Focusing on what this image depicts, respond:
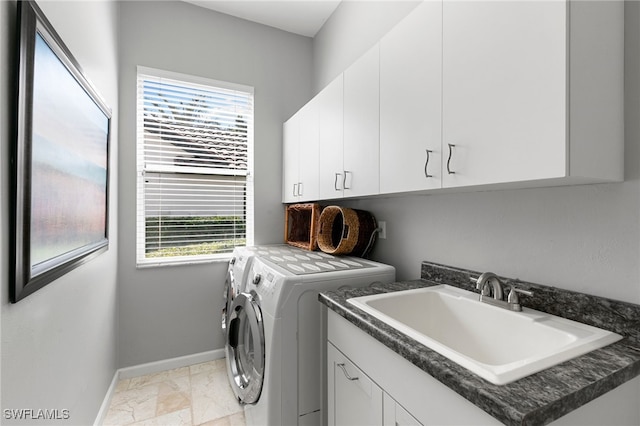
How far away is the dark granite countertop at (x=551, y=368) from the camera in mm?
594

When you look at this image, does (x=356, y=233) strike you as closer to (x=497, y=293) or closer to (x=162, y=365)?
(x=497, y=293)

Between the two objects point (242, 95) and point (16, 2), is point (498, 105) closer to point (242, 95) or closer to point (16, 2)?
point (16, 2)

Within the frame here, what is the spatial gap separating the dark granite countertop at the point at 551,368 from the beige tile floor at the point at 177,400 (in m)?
1.38

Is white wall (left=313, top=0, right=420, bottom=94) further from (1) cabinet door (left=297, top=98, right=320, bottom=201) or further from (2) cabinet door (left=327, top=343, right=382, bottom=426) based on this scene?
(2) cabinet door (left=327, top=343, right=382, bottom=426)

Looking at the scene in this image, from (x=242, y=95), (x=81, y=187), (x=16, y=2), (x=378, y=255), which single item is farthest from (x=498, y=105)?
(x=242, y=95)

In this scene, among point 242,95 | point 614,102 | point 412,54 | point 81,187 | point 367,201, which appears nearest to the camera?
point 614,102

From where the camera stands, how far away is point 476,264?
1363 mm

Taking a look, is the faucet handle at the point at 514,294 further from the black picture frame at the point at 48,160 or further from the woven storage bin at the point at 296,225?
the woven storage bin at the point at 296,225

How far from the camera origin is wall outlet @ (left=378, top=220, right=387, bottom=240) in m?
1.97

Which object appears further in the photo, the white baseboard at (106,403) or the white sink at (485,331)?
the white baseboard at (106,403)

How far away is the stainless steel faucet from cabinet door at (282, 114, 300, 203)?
1.57 m

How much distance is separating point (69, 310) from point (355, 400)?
1.24 m

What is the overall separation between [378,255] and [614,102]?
138cm

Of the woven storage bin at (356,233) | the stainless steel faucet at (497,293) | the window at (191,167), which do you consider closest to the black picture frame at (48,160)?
the window at (191,167)
